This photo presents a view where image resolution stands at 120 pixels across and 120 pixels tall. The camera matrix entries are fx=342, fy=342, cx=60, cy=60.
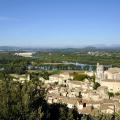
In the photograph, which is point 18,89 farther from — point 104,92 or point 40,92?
point 104,92

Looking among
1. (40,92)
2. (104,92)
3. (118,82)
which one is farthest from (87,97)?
(40,92)

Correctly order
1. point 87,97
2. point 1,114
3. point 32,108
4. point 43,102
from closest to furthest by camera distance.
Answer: point 1,114
point 32,108
point 43,102
point 87,97

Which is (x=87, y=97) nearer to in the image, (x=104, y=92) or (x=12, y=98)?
(x=104, y=92)

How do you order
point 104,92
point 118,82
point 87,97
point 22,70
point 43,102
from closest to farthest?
point 43,102 → point 87,97 → point 104,92 → point 118,82 → point 22,70

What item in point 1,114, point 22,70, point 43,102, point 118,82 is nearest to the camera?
point 1,114

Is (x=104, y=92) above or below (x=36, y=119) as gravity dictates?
below

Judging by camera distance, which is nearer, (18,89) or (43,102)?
(18,89)
